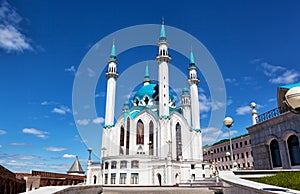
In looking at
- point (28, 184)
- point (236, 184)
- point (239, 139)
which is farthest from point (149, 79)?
point (236, 184)

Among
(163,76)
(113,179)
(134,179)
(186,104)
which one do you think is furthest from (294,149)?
(186,104)

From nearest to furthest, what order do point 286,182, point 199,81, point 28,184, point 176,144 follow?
point 286,182, point 28,184, point 176,144, point 199,81

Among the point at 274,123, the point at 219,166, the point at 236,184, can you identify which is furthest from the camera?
the point at 219,166

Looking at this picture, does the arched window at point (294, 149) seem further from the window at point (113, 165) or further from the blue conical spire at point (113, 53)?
the blue conical spire at point (113, 53)

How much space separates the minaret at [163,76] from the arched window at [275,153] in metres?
29.5

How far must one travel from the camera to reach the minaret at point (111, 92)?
1922 inches

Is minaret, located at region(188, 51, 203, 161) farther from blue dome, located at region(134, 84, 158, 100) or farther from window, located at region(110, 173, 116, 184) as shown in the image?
window, located at region(110, 173, 116, 184)

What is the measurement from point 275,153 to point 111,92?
3904 centimetres

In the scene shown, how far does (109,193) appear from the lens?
13031mm

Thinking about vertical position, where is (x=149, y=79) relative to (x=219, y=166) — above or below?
above

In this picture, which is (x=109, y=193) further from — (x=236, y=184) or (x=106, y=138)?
(x=106, y=138)

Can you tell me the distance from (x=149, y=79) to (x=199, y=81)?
17247 millimetres

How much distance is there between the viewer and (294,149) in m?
13.5

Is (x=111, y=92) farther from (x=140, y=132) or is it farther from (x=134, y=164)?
(x=134, y=164)
